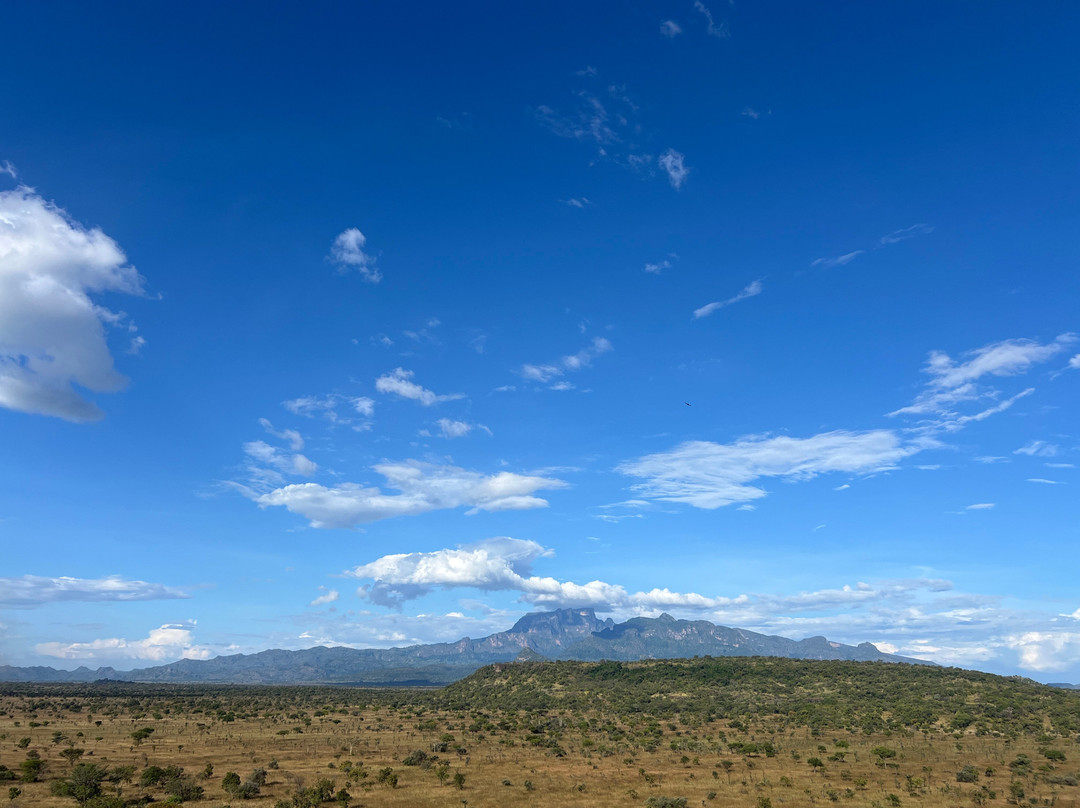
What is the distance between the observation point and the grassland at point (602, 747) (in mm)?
54531

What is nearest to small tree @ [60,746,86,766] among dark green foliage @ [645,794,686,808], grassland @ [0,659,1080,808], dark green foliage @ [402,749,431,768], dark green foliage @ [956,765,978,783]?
grassland @ [0,659,1080,808]

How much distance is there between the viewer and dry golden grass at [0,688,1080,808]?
54.6 m

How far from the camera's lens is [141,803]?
47.3 metres

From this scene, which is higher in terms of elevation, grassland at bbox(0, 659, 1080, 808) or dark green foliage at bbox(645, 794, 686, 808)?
dark green foliage at bbox(645, 794, 686, 808)

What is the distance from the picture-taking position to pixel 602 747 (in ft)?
267

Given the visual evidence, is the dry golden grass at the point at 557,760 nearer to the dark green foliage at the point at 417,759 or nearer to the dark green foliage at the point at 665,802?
the dark green foliage at the point at 417,759

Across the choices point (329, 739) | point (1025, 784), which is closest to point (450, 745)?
point (329, 739)

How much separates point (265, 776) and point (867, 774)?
62.8m

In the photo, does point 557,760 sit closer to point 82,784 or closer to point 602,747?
point 602,747

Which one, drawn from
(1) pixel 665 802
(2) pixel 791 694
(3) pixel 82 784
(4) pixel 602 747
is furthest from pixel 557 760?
(2) pixel 791 694

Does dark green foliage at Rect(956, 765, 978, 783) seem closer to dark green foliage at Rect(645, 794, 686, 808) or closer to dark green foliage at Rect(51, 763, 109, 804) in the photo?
dark green foliage at Rect(645, 794, 686, 808)

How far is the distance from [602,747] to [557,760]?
10.5 m

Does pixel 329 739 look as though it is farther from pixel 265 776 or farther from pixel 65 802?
pixel 65 802

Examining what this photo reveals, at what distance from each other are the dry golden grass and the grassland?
369mm
